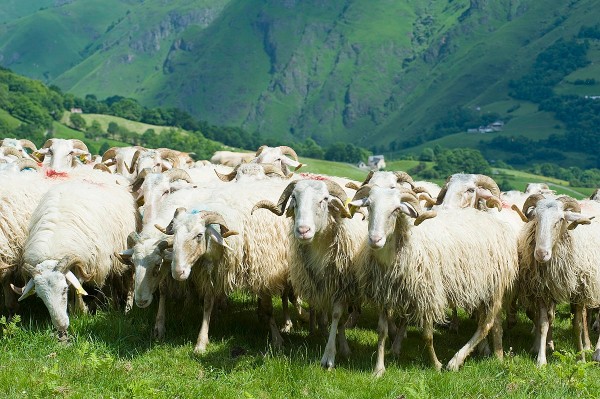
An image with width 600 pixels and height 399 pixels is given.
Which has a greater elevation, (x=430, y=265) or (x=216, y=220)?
(x=216, y=220)

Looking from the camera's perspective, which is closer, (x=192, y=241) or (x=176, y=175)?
(x=192, y=241)

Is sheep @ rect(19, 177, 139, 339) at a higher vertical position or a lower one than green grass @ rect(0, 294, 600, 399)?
higher

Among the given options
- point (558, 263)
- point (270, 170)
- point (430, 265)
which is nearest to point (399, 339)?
point (430, 265)

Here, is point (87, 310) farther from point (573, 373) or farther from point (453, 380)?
point (573, 373)

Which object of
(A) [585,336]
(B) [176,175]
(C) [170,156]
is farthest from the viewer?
(C) [170,156]

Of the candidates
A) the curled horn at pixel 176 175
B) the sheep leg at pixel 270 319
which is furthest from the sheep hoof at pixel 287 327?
the curled horn at pixel 176 175

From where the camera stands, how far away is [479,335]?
416 inches

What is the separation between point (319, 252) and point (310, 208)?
92 centimetres

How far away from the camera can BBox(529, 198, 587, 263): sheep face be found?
10172 millimetres

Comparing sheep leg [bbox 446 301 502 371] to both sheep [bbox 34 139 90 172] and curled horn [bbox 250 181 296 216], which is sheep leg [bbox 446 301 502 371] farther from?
sheep [bbox 34 139 90 172]

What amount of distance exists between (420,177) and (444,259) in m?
155

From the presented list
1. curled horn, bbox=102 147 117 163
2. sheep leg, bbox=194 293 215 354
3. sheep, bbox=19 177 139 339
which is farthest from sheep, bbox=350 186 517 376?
curled horn, bbox=102 147 117 163

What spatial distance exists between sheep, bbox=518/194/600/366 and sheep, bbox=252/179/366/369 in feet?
8.58

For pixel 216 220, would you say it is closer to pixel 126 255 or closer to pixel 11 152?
pixel 126 255
